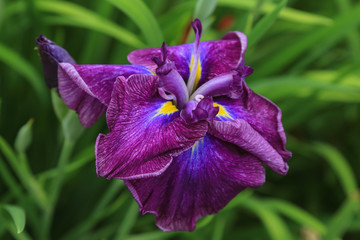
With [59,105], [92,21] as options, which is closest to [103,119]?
[92,21]

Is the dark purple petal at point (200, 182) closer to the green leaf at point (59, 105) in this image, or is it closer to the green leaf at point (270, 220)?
the green leaf at point (59, 105)

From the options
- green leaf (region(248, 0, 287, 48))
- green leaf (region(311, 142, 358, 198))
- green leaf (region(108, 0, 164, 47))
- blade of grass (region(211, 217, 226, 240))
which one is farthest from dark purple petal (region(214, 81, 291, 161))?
green leaf (region(311, 142, 358, 198))

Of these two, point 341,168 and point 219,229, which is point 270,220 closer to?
point 219,229

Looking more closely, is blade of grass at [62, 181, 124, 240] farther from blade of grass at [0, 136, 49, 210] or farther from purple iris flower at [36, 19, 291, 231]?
purple iris flower at [36, 19, 291, 231]

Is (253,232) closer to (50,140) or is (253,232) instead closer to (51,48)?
(50,140)

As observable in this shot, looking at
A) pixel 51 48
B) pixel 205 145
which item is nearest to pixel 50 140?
pixel 51 48
